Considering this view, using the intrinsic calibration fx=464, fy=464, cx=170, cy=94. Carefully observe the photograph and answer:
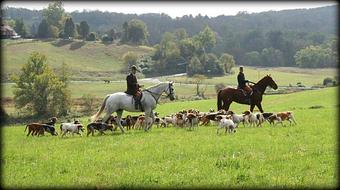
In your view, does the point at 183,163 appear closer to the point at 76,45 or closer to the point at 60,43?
the point at 76,45

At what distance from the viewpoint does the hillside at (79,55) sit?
4850 inches

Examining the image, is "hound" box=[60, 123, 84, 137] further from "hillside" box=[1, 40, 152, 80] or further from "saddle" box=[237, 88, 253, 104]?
"hillside" box=[1, 40, 152, 80]

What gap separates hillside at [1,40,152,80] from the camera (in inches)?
4850

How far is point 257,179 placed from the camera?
9.98 m

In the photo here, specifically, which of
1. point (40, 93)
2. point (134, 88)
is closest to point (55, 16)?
point (40, 93)

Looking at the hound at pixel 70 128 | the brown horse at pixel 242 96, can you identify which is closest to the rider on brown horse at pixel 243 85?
the brown horse at pixel 242 96

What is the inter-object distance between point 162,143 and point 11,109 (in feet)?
212

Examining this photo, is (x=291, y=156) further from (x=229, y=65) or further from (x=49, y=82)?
(x=229, y=65)

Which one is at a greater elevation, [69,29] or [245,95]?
[69,29]

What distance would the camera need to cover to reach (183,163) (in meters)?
12.1

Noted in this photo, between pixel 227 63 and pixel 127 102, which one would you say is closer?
pixel 127 102

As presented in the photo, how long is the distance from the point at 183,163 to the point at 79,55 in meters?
137

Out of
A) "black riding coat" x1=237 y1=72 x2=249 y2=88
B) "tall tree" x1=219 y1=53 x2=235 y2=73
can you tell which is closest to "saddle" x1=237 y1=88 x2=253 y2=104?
"black riding coat" x1=237 y1=72 x2=249 y2=88

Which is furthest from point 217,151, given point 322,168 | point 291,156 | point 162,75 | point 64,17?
point 64,17
